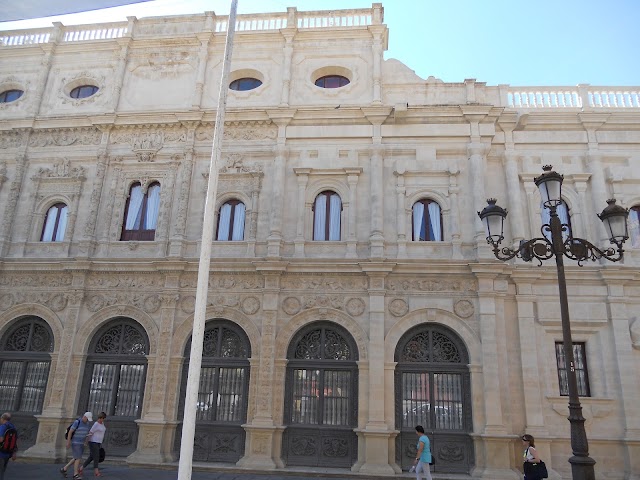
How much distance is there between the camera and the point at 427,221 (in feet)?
55.0

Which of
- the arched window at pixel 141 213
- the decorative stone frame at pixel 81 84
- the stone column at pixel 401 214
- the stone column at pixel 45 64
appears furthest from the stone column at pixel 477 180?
the stone column at pixel 45 64

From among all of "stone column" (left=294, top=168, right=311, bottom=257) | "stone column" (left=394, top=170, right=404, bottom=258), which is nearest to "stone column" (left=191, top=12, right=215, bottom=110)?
"stone column" (left=294, top=168, right=311, bottom=257)

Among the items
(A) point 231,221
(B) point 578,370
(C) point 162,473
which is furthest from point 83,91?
(B) point 578,370

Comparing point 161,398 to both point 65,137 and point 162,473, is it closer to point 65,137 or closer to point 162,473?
point 162,473

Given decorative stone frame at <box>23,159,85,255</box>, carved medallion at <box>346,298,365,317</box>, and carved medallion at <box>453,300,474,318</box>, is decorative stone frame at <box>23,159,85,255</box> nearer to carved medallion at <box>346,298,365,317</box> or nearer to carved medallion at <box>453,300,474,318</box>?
carved medallion at <box>346,298,365,317</box>

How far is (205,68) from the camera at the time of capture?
18922mm

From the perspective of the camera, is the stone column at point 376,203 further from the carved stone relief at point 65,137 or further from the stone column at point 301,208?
the carved stone relief at point 65,137

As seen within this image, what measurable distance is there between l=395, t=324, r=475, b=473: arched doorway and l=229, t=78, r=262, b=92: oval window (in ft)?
36.1

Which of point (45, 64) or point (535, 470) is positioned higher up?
point (45, 64)

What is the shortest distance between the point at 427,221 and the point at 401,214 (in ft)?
3.10

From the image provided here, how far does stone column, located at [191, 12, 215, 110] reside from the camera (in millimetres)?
18359

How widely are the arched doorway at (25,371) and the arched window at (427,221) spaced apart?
12920mm

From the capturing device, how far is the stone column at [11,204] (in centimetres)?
1761

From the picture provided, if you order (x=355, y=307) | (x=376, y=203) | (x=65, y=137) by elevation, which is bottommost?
(x=355, y=307)
